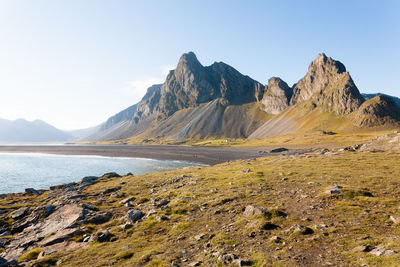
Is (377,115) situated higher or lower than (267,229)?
higher

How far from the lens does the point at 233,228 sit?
16531 millimetres

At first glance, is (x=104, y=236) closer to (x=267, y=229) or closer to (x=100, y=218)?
(x=100, y=218)

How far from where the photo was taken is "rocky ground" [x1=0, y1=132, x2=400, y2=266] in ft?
39.5

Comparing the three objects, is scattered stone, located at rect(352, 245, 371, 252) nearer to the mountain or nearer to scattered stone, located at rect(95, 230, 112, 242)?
scattered stone, located at rect(95, 230, 112, 242)

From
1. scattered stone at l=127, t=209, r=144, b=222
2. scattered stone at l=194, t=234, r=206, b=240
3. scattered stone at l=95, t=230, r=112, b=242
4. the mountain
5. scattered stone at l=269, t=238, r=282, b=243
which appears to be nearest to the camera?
scattered stone at l=269, t=238, r=282, b=243

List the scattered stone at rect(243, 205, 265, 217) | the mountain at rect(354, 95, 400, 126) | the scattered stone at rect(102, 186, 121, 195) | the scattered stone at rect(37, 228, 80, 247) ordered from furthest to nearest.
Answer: the mountain at rect(354, 95, 400, 126), the scattered stone at rect(102, 186, 121, 195), the scattered stone at rect(37, 228, 80, 247), the scattered stone at rect(243, 205, 265, 217)

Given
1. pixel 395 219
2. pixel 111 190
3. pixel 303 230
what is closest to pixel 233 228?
pixel 303 230

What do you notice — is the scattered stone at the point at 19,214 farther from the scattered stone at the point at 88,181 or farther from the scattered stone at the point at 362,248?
the scattered stone at the point at 362,248

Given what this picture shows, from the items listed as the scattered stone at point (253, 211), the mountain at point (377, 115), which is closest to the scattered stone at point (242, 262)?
the scattered stone at point (253, 211)

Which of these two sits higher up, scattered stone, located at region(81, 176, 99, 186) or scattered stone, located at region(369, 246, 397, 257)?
scattered stone, located at region(369, 246, 397, 257)

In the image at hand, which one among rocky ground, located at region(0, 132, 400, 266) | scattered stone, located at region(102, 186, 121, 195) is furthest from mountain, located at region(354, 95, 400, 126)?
scattered stone, located at region(102, 186, 121, 195)

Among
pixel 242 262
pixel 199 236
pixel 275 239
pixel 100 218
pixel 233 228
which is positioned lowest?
pixel 100 218

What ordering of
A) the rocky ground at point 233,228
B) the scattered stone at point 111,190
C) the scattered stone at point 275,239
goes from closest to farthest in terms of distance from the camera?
the rocky ground at point 233,228
the scattered stone at point 275,239
the scattered stone at point 111,190

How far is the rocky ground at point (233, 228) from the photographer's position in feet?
39.5
